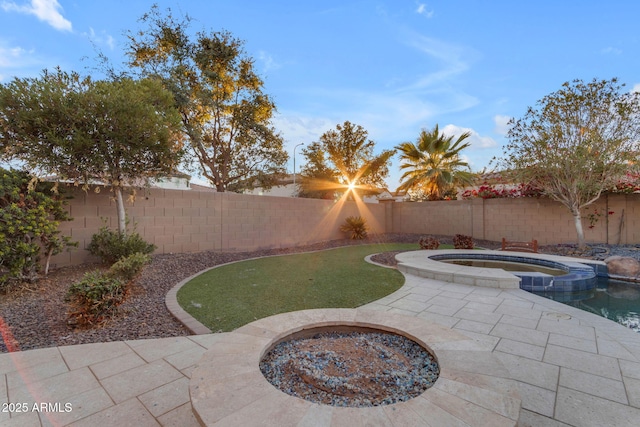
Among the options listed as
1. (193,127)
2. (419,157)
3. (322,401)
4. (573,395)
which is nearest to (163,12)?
(193,127)

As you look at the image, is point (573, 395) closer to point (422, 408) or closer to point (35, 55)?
point (422, 408)

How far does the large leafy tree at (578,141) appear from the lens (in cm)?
776

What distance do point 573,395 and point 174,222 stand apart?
7.55 metres

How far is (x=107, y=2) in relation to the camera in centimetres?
604

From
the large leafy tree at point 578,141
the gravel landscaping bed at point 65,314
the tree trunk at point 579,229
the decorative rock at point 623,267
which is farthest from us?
the tree trunk at point 579,229

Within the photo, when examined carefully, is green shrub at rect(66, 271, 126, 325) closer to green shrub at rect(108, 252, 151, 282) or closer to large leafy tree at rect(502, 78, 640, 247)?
green shrub at rect(108, 252, 151, 282)

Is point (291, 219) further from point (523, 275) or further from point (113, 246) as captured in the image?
point (523, 275)

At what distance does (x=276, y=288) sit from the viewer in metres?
4.82

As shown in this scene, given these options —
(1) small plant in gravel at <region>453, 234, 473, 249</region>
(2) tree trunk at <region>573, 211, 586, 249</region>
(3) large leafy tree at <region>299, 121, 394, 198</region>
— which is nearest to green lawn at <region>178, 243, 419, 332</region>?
(1) small plant in gravel at <region>453, 234, 473, 249</region>

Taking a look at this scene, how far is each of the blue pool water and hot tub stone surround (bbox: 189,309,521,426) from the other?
3374mm

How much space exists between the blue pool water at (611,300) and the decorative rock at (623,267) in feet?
0.84

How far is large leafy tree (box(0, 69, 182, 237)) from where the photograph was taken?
4406 mm

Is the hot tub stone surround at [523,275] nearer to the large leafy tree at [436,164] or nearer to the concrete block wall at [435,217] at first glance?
the concrete block wall at [435,217]

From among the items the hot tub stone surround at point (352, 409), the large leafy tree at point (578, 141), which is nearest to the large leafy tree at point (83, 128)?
the hot tub stone surround at point (352, 409)
